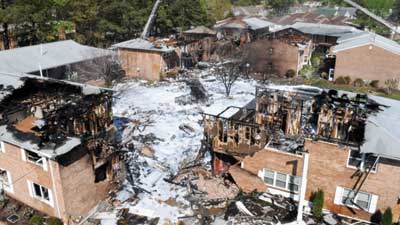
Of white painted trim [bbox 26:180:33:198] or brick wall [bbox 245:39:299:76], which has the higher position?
Answer: brick wall [bbox 245:39:299:76]

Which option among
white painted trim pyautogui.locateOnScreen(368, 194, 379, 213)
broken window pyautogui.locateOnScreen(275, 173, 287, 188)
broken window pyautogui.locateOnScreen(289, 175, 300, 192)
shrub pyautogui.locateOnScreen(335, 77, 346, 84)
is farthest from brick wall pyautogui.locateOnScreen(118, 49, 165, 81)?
white painted trim pyautogui.locateOnScreen(368, 194, 379, 213)

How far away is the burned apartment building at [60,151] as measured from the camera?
51.8 feet

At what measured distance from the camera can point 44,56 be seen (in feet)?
117

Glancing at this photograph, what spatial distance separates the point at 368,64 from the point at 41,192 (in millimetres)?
37657

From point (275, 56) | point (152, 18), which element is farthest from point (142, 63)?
point (275, 56)

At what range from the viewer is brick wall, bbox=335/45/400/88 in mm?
40188

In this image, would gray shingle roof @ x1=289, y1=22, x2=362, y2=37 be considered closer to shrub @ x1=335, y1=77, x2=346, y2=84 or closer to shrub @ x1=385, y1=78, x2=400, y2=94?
shrub @ x1=335, y1=77, x2=346, y2=84

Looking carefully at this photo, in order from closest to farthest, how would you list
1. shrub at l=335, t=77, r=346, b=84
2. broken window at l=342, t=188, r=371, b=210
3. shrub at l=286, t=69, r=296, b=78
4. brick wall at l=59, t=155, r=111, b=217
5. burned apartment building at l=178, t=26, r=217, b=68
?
brick wall at l=59, t=155, r=111, b=217 < broken window at l=342, t=188, r=371, b=210 < shrub at l=335, t=77, r=346, b=84 < shrub at l=286, t=69, r=296, b=78 < burned apartment building at l=178, t=26, r=217, b=68

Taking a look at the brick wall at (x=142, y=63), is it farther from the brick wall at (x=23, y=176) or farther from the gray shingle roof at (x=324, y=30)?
the gray shingle roof at (x=324, y=30)

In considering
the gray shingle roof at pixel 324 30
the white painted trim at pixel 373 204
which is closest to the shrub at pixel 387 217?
the white painted trim at pixel 373 204

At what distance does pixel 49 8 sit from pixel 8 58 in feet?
55.0

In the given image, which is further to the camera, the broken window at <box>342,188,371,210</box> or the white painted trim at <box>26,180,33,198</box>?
the white painted trim at <box>26,180,33,198</box>

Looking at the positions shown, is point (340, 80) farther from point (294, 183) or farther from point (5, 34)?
point (5, 34)

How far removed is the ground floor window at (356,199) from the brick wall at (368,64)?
28.7 meters
